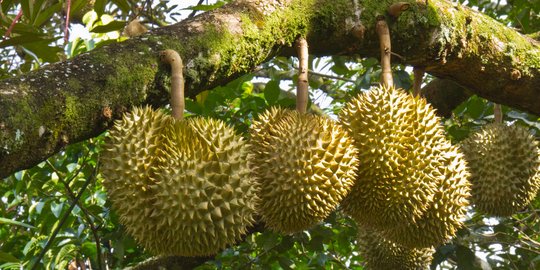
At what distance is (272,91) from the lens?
295 cm

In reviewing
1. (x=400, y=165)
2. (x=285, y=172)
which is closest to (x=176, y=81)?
(x=285, y=172)

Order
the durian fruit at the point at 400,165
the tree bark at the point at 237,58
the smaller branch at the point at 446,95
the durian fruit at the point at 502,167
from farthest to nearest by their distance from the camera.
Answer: the smaller branch at the point at 446,95 < the durian fruit at the point at 502,167 < the durian fruit at the point at 400,165 < the tree bark at the point at 237,58

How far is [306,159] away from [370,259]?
4.86 feet

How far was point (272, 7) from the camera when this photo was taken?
2000 mm

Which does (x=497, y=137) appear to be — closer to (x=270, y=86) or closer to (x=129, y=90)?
(x=270, y=86)

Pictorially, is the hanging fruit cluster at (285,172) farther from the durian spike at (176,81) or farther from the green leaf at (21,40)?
the green leaf at (21,40)

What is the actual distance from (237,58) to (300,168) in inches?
14.8

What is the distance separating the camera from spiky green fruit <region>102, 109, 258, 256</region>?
5.08 ft

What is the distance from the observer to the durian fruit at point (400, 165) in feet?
6.08

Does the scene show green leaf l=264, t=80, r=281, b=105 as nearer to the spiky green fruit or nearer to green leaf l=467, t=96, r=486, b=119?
green leaf l=467, t=96, r=486, b=119

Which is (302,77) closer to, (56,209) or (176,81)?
(176,81)

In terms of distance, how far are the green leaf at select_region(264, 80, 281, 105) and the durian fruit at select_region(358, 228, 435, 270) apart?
2.50ft

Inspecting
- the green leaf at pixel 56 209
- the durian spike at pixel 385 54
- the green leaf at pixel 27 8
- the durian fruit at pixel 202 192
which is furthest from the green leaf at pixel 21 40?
the green leaf at pixel 56 209

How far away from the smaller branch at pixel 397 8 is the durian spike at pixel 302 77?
333 millimetres
